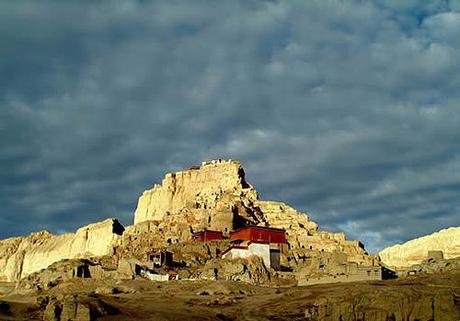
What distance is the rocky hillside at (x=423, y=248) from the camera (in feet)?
404

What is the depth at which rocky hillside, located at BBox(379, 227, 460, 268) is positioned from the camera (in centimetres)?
12312

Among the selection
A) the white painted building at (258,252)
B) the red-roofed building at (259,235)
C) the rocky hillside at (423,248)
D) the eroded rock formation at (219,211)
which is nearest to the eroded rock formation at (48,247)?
the eroded rock formation at (219,211)

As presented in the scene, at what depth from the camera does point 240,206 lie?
103375mm

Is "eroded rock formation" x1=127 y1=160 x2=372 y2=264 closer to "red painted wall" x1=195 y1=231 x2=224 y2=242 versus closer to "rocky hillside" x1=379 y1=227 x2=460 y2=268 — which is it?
"red painted wall" x1=195 y1=231 x2=224 y2=242

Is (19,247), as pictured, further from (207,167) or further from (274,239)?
(274,239)

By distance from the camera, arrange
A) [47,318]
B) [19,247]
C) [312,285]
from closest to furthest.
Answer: [47,318] < [312,285] < [19,247]

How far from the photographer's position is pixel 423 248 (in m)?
132

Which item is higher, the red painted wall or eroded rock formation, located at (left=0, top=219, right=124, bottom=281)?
eroded rock formation, located at (left=0, top=219, right=124, bottom=281)

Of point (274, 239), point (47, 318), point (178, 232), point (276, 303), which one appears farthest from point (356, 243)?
point (47, 318)

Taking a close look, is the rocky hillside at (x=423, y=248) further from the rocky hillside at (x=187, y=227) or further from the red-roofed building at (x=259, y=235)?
the red-roofed building at (x=259, y=235)

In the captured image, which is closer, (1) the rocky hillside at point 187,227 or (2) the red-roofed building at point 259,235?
(2) the red-roofed building at point 259,235

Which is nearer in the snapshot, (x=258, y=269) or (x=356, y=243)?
(x=258, y=269)

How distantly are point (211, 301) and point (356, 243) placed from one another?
163 ft

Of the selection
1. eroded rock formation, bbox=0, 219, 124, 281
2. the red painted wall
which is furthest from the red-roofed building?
eroded rock formation, bbox=0, 219, 124, 281
